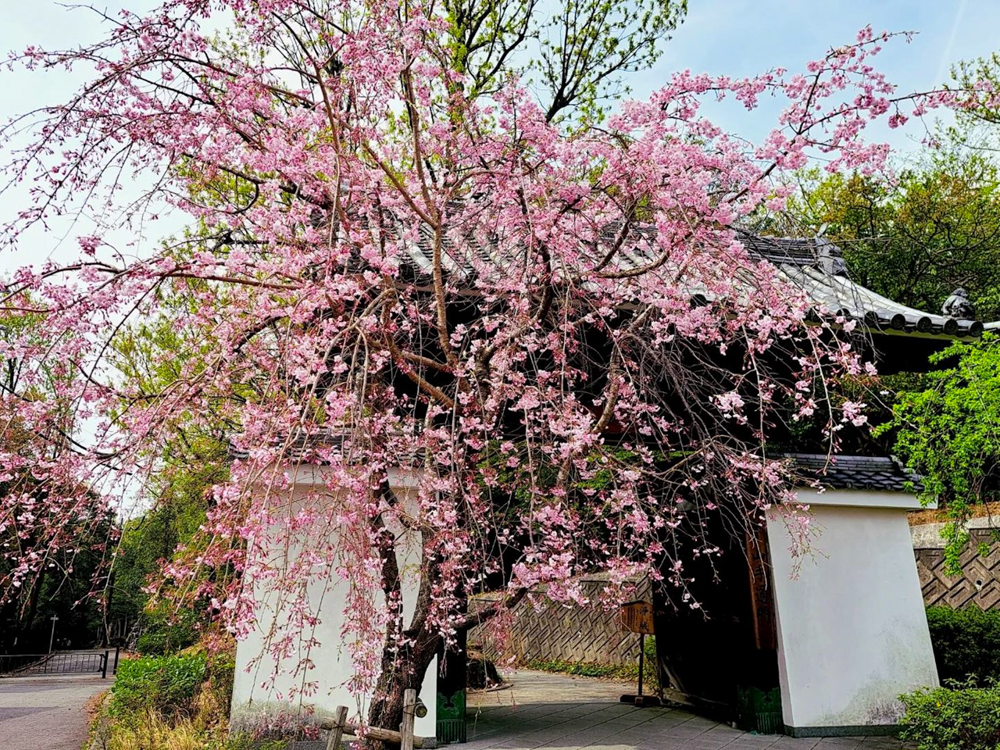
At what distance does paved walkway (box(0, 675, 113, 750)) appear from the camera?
831 cm

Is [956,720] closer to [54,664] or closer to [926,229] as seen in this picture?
[926,229]

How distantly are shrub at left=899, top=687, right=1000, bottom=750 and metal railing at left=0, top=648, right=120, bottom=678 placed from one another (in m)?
19.5

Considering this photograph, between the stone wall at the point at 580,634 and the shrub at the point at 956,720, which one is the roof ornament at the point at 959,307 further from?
the stone wall at the point at 580,634

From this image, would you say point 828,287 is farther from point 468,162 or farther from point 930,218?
point 930,218

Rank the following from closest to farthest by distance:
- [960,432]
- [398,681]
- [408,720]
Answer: [408,720], [398,681], [960,432]

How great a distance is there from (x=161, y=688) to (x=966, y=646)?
818 cm

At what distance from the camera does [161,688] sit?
730 cm

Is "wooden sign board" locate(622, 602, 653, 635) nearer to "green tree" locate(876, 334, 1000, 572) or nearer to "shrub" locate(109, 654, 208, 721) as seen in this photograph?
"green tree" locate(876, 334, 1000, 572)

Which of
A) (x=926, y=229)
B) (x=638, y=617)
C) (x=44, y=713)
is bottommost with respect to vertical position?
(x=44, y=713)

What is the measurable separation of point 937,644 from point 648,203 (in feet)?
19.8

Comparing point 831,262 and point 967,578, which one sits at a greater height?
point 831,262

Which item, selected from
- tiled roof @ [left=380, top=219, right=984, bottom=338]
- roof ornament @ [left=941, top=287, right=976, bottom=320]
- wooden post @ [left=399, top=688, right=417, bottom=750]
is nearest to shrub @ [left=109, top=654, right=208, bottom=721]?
wooden post @ [left=399, top=688, right=417, bottom=750]

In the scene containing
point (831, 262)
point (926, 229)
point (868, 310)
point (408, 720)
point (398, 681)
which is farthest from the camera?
point (926, 229)

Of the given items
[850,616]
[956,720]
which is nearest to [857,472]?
[850,616]
